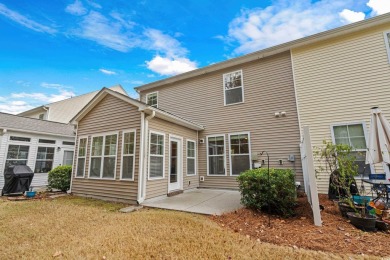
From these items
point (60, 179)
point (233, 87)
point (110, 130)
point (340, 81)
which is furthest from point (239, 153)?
point (60, 179)

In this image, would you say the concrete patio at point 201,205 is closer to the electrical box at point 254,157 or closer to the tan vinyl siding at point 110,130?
the tan vinyl siding at point 110,130

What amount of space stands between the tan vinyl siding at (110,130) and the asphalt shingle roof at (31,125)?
4.18 m

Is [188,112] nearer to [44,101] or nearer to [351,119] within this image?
[351,119]

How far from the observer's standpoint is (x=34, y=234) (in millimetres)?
3684

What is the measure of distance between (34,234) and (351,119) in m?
9.73

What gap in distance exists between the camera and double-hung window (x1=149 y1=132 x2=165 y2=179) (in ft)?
21.5

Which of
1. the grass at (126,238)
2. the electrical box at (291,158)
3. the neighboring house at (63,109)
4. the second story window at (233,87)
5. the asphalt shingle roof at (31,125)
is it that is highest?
the neighboring house at (63,109)

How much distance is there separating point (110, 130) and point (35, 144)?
21.8 feet

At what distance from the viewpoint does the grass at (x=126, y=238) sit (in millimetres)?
2785

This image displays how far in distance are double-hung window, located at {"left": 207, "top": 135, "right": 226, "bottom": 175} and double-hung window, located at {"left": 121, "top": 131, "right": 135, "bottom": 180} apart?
3.91 m

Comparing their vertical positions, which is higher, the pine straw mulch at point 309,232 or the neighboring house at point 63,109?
the neighboring house at point 63,109

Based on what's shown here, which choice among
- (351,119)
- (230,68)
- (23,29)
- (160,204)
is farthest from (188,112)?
(23,29)

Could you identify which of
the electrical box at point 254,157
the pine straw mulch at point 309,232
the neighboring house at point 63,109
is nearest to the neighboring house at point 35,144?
the neighboring house at point 63,109

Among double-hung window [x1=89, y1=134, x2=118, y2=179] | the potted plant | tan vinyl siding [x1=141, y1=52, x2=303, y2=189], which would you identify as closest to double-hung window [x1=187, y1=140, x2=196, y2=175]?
tan vinyl siding [x1=141, y1=52, x2=303, y2=189]
